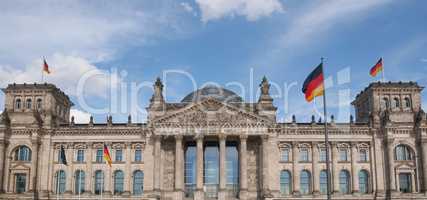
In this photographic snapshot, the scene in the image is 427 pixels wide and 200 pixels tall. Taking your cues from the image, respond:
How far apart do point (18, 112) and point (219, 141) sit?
103 feet

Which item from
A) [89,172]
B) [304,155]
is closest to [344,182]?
[304,155]

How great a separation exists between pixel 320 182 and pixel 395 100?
17.2 m

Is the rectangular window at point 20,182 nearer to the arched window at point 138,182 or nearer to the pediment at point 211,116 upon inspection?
the arched window at point 138,182

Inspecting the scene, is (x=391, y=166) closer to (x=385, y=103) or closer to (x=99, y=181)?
(x=385, y=103)

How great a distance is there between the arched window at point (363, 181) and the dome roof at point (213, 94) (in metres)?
21.7

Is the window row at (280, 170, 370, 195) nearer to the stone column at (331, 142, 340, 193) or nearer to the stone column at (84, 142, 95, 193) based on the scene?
the stone column at (331, 142, 340, 193)

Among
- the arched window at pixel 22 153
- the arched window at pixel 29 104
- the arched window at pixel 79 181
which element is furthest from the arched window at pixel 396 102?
the arched window at pixel 29 104

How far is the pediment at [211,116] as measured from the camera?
255 ft

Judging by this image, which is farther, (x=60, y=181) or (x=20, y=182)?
(x=60, y=181)

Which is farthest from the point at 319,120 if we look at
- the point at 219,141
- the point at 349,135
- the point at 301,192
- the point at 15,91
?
the point at 15,91

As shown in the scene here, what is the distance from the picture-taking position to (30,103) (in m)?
83.6

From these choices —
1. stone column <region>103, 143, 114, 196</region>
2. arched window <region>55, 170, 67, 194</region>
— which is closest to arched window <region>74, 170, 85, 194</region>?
arched window <region>55, 170, 67, 194</region>

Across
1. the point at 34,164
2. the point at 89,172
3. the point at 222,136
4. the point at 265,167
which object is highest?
the point at 222,136

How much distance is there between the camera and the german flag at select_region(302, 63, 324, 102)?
142 ft
